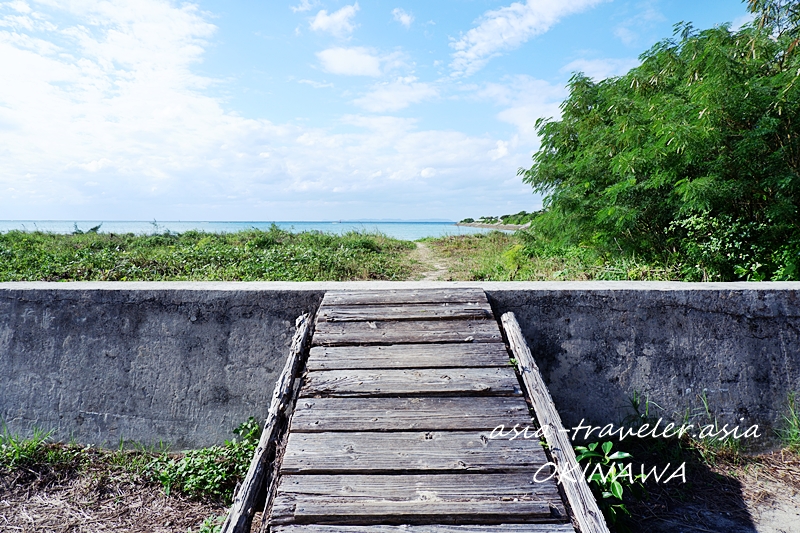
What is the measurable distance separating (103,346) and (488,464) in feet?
9.15

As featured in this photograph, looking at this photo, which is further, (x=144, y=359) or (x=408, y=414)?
(x=144, y=359)

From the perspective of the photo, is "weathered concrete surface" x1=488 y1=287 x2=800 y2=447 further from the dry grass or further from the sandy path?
the sandy path

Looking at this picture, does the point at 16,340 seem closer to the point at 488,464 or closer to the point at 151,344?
the point at 151,344

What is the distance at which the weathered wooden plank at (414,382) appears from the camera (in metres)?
2.40

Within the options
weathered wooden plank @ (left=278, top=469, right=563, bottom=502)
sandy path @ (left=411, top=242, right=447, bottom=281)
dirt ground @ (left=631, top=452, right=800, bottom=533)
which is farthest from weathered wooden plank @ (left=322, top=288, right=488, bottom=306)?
sandy path @ (left=411, top=242, right=447, bottom=281)

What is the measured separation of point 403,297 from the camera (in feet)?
10.5

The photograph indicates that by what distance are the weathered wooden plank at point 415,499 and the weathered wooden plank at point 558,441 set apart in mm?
76

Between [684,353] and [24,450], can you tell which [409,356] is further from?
[24,450]

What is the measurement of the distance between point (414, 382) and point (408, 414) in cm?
22

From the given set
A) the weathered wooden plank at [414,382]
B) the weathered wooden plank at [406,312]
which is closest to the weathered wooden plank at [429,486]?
the weathered wooden plank at [414,382]

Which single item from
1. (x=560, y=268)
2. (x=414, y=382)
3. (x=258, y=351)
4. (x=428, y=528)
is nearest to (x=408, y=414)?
(x=414, y=382)

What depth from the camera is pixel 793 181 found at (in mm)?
5434

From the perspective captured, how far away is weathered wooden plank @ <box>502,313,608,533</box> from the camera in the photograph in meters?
1.76

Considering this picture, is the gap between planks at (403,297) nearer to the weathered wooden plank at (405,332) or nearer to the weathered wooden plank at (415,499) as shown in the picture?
the weathered wooden plank at (405,332)
